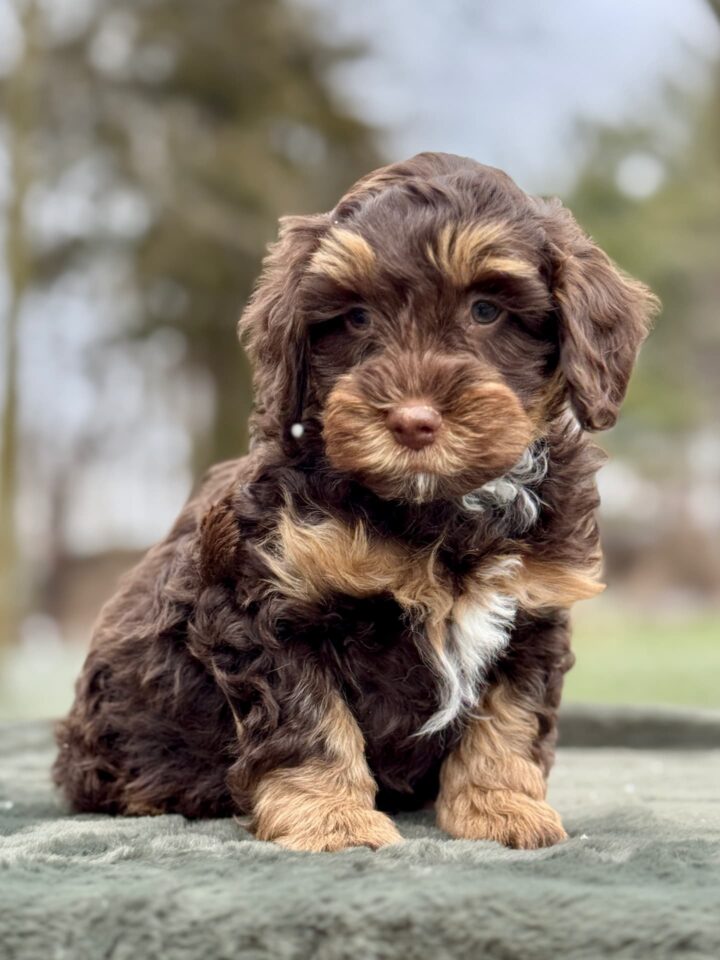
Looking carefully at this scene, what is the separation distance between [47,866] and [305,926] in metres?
0.77

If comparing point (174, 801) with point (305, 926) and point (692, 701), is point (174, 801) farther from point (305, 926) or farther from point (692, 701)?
point (692, 701)

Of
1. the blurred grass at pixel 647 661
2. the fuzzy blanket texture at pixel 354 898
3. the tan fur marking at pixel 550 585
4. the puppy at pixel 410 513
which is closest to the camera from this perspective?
the fuzzy blanket texture at pixel 354 898

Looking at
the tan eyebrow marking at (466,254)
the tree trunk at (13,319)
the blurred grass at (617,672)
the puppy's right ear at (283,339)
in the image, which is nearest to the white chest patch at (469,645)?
the puppy's right ear at (283,339)

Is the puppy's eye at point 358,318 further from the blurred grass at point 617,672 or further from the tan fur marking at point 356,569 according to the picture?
the blurred grass at point 617,672

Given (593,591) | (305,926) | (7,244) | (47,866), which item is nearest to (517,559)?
(593,591)

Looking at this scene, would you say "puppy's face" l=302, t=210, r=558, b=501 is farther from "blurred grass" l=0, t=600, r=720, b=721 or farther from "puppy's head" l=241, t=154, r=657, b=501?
"blurred grass" l=0, t=600, r=720, b=721

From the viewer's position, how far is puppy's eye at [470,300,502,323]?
295cm

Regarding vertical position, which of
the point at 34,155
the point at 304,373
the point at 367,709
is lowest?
the point at 367,709

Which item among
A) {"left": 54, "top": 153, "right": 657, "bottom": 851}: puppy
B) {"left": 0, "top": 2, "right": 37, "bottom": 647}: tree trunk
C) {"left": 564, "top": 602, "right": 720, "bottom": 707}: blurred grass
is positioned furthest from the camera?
{"left": 0, "top": 2, "right": 37, "bottom": 647}: tree trunk

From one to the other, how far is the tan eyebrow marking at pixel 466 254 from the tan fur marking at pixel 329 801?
1139 mm

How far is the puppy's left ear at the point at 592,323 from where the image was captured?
9.86ft

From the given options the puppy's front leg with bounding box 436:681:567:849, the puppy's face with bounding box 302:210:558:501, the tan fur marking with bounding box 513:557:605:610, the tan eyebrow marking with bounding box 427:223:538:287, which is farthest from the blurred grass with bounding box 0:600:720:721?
the tan eyebrow marking with bounding box 427:223:538:287

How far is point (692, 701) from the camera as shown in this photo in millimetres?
8023

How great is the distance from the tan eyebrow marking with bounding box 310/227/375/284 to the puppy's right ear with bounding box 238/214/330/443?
0.47ft
